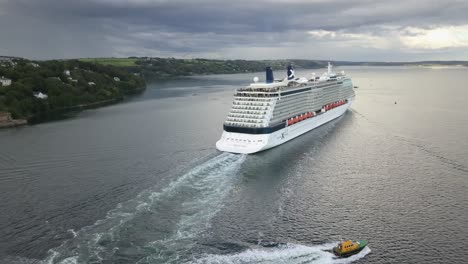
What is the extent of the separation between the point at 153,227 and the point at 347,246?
→ 1204 cm

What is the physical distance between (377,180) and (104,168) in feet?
82.2

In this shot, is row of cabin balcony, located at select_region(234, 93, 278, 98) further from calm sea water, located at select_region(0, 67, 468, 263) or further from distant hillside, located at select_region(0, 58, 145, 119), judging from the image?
distant hillside, located at select_region(0, 58, 145, 119)

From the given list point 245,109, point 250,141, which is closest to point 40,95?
point 245,109

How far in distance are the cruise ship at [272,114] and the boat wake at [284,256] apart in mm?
20486

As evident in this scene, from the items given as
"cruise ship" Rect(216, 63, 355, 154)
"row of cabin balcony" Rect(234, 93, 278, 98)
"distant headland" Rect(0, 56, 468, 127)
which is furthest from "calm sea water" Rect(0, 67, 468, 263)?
"distant headland" Rect(0, 56, 468, 127)

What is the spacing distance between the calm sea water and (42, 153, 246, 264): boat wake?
0.35ft

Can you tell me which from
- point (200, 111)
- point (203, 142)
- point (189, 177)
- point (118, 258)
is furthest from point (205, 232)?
point (200, 111)

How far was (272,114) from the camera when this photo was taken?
48.7 meters

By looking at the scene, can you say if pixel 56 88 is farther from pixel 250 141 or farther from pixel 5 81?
pixel 250 141

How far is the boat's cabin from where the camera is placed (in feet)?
77.5

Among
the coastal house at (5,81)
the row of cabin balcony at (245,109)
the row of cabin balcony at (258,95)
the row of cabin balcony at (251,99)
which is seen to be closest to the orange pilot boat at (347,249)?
the row of cabin balcony at (245,109)

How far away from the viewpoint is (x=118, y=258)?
74.6ft

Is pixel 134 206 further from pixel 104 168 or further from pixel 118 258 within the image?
pixel 104 168

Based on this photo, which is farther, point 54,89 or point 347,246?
point 54,89
